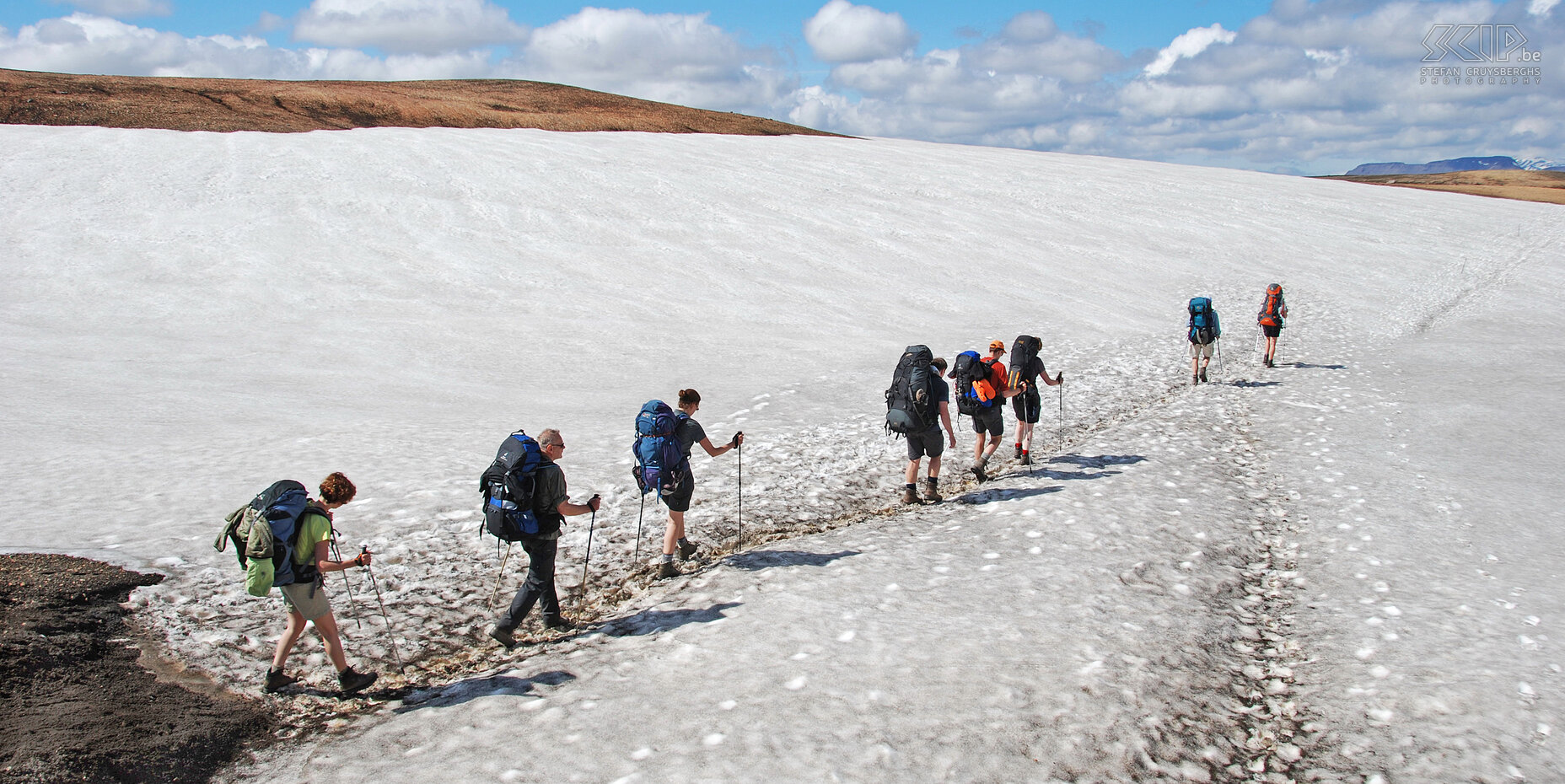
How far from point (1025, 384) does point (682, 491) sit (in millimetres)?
6772

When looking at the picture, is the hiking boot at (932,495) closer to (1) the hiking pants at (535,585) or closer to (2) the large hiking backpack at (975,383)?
(2) the large hiking backpack at (975,383)

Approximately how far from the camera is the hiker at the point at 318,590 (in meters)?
7.08

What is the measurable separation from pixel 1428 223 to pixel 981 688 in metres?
48.3

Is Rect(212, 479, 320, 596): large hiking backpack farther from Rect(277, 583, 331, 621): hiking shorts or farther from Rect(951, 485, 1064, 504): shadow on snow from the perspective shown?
Rect(951, 485, 1064, 504): shadow on snow

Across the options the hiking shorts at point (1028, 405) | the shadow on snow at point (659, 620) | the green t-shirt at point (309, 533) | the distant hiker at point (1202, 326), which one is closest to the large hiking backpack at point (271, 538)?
the green t-shirt at point (309, 533)

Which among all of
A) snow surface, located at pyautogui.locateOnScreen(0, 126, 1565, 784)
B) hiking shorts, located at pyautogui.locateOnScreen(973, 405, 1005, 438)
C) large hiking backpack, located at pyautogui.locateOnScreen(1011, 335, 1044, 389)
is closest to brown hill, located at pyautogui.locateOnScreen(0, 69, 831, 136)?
snow surface, located at pyautogui.locateOnScreen(0, 126, 1565, 784)

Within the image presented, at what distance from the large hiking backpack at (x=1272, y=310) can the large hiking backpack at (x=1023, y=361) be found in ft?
31.9

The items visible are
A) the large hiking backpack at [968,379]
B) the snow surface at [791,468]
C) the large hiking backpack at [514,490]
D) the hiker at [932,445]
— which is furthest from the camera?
the large hiking backpack at [968,379]

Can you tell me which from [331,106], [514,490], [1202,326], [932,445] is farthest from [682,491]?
[331,106]

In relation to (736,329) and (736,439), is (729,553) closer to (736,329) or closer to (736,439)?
(736,439)

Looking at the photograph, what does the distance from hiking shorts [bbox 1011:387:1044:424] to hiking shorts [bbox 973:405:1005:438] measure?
1029 millimetres

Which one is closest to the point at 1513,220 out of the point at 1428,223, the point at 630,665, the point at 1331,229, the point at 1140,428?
the point at 1428,223

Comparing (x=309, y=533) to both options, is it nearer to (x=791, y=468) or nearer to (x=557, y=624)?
(x=557, y=624)

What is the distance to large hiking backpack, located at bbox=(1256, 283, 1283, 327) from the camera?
2086cm
